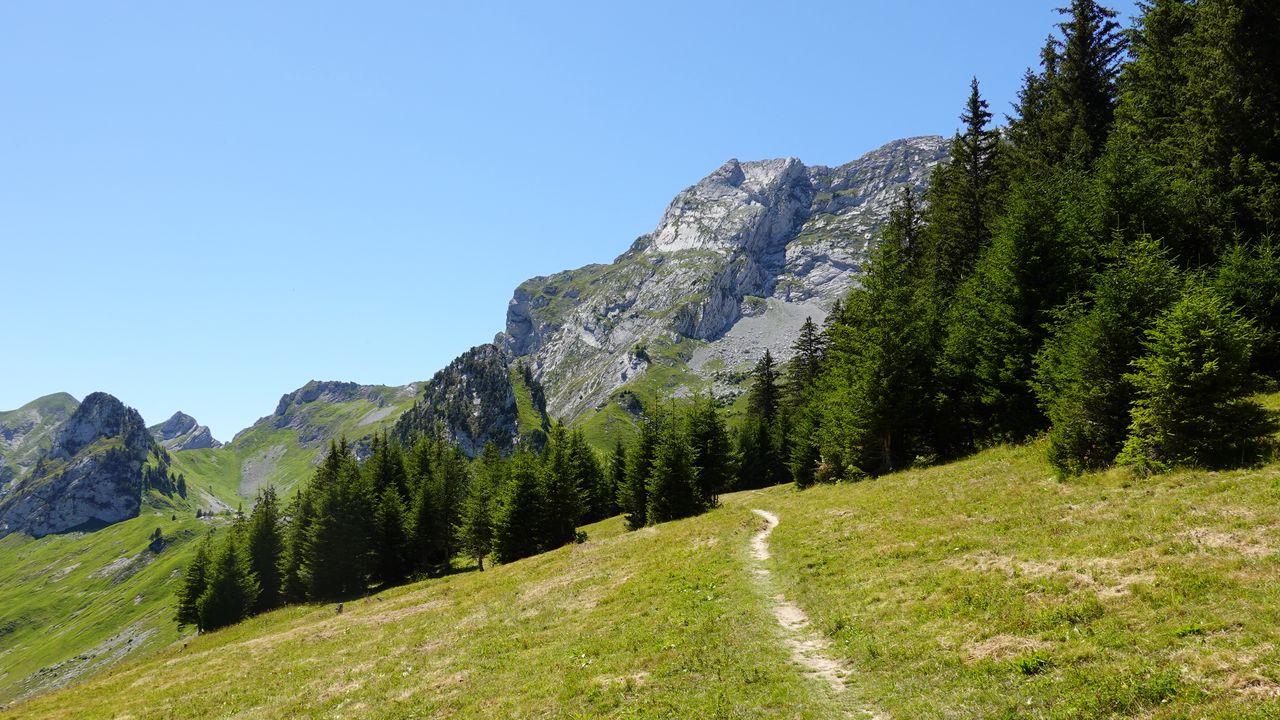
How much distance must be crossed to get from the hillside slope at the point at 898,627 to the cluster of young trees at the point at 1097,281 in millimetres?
3284

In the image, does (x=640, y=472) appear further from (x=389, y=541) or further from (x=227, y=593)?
(x=227, y=593)

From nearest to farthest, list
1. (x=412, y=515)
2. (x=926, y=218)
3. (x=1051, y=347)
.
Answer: (x=1051, y=347), (x=926, y=218), (x=412, y=515)

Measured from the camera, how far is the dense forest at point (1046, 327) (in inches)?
953

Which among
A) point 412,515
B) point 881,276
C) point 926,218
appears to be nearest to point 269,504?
point 412,515

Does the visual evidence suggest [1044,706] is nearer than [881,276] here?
Yes

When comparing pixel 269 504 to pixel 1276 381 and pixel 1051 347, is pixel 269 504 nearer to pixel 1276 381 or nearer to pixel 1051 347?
pixel 1051 347

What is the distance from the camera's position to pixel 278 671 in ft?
93.6

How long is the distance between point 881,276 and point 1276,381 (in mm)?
23916

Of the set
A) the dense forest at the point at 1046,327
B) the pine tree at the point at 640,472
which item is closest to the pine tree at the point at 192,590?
the dense forest at the point at 1046,327

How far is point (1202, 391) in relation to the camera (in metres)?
21.1

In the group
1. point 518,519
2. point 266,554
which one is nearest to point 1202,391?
point 518,519

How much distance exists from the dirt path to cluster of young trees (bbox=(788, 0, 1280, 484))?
47.1 feet

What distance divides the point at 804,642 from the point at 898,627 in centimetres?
260

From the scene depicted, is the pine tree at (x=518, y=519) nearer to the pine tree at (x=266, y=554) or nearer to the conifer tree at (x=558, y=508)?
the conifer tree at (x=558, y=508)
